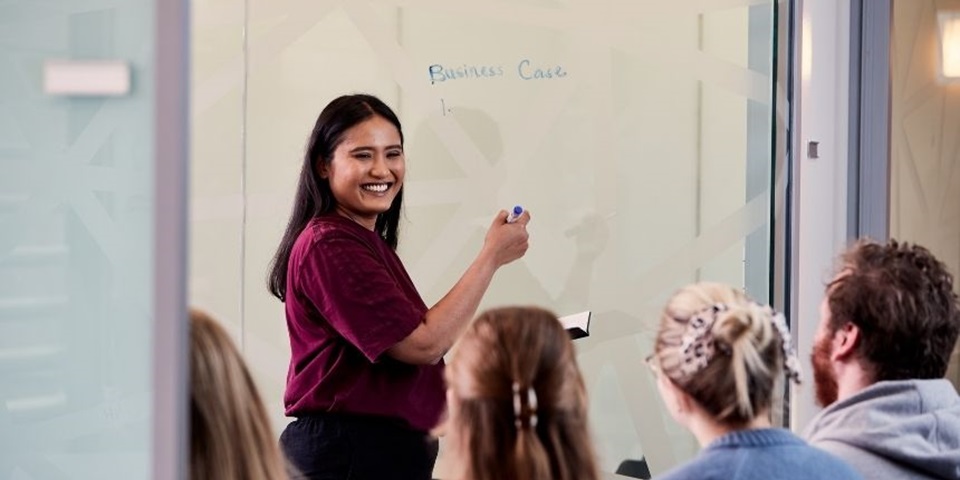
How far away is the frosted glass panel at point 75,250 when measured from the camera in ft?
6.01

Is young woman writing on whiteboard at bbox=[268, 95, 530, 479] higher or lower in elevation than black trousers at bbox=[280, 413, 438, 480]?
higher

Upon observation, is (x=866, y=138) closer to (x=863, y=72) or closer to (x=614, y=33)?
(x=863, y=72)

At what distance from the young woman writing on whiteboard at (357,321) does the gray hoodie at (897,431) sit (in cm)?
76

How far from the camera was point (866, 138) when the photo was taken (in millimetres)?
4008

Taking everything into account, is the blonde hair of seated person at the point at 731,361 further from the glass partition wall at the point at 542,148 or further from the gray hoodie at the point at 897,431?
the glass partition wall at the point at 542,148

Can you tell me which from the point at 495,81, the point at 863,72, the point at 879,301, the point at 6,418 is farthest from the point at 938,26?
the point at 6,418

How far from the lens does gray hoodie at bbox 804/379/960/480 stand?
7.57 ft

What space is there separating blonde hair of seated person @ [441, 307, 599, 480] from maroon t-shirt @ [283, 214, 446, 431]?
70 centimetres

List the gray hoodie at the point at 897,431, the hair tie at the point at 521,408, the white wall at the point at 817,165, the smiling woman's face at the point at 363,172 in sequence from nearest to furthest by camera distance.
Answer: the hair tie at the point at 521,408
the gray hoodie at the point at 897,431
the smiling woman's face at the point at 363,172
the white wall at the point at 817,165

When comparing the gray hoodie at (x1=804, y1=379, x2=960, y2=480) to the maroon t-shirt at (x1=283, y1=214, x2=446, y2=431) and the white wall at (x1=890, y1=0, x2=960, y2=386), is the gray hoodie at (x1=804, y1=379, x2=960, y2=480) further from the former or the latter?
the white wall at (x1=890, y1=0, x2=960, y2=386)

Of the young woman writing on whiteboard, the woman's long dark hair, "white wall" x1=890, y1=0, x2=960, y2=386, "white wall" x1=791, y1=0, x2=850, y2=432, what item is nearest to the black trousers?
the young woman writing on whiteboard

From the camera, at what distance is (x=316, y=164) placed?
2896 millimetres

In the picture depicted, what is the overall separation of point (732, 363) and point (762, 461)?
0.50 ft

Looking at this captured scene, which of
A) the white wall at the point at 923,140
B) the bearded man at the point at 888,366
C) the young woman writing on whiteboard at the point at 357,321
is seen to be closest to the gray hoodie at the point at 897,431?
the bearded man at the point at 888,366
